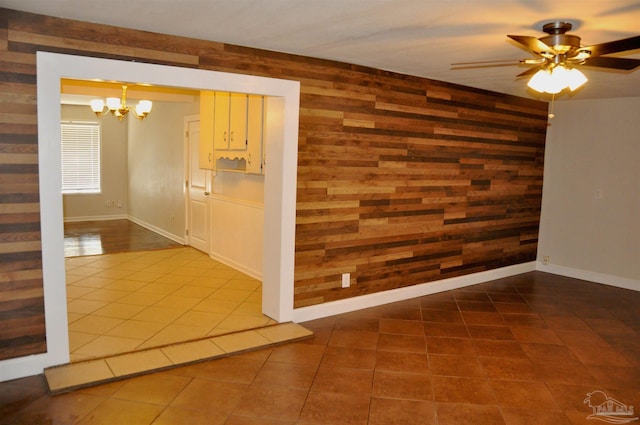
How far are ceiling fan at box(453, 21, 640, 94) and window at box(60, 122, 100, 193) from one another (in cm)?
924

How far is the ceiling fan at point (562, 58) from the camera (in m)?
2.65

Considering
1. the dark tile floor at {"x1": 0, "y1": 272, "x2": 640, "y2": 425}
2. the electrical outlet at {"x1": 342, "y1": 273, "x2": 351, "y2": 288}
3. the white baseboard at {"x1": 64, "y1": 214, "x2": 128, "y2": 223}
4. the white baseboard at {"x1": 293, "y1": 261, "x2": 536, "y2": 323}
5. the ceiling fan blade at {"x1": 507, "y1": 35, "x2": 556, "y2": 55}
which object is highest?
the ceiling fan blade at {"x1": 507, "y1": 35, "x2": 556, "y2": 55}

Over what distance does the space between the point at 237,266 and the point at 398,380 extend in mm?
3137

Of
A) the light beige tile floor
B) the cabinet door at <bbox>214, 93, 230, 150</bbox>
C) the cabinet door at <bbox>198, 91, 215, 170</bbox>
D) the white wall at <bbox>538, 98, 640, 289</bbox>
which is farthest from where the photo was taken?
the cabinet door at <bbox>198, 91, 215, 170</bbox>

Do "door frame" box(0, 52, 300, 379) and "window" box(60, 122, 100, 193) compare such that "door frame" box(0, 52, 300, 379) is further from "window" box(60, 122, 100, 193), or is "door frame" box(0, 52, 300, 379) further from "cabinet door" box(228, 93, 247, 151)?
"window" box(60, 122, 100, 193)

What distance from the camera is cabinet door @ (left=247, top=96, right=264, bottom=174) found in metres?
4.89

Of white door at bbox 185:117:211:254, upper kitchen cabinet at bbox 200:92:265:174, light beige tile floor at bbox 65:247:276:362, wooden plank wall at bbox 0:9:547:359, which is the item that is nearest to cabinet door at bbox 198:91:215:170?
upper kitchen cabinet at bbox 200:92:265:174

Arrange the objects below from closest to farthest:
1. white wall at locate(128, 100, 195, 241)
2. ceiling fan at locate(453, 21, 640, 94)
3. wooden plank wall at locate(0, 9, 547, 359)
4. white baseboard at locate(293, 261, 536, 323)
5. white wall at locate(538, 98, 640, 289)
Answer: ceiling fan at locate(453, 21, 640, 94)
wooden plank wall at locate(0, 9, 547, 359)
white baseboard at locate(293, 261, 536, 323)
white wall at locate(538, 98, 640, 289)
white wall at locate(128, 100, 195, 241)

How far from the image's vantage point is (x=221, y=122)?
563 centimetres

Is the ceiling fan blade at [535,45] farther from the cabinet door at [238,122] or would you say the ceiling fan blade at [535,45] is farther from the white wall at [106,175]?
the white wall at [106,175]

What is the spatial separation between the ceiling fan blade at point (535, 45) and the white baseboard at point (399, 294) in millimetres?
2713

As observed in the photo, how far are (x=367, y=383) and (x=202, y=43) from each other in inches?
104

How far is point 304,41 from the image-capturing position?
11.4ft

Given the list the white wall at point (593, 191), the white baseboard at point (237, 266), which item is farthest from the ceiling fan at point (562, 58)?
the white baseboard at point (237, 266)
